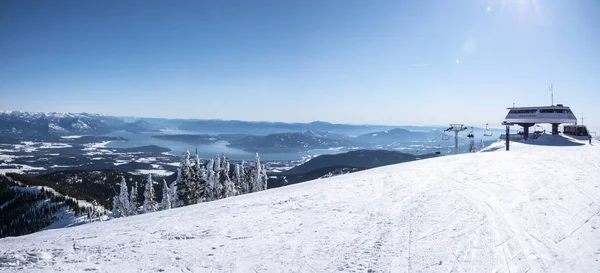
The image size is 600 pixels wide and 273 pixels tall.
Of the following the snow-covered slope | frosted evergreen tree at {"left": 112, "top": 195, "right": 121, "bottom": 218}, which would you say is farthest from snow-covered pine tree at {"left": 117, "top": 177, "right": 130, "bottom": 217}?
the snow-covered slope

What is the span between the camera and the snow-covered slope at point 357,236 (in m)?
6.34

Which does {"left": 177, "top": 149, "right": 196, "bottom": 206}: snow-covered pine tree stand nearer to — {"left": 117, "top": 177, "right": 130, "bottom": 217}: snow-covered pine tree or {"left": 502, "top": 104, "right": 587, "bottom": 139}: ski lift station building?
{"left": 117, "top": 177, "right": 130, "bottom": 217}: snow-covered pine tree

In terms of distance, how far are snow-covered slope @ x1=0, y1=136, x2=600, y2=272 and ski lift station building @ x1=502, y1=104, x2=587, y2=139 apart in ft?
113

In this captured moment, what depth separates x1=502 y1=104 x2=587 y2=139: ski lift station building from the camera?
3975 centimetres

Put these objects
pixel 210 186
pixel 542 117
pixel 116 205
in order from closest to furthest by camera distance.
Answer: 1. pixel 542 117
2. pixel 210 186
3. pixel 116 205

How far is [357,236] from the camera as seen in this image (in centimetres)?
780

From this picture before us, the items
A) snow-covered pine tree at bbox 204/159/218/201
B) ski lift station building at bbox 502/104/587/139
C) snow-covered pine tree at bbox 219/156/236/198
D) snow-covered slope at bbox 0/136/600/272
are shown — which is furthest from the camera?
snow-covered pine tree at bbox 219/156/236/198

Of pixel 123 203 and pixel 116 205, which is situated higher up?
pixel 123 203

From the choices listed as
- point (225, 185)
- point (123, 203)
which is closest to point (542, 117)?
point (225, 185)

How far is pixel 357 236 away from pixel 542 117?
46.8 metres

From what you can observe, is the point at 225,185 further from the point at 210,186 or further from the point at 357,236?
the point at 357,236

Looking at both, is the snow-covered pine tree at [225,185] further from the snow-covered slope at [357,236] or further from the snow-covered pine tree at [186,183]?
the snow-covered slope at [357,236]

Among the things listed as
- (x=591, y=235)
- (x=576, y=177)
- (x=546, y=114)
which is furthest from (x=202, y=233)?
(x=546, y=114)

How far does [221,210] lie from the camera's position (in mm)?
11164
